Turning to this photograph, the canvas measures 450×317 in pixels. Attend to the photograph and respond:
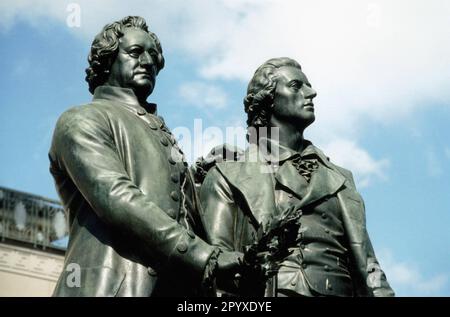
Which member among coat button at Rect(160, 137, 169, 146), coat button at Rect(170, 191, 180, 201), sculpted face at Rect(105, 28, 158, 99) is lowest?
coat button at Rect(170, 191, 180, 201)

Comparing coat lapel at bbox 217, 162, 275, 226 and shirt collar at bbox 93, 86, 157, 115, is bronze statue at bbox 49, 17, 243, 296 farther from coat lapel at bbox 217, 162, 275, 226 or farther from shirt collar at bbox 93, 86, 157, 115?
coat lapel at bbox 217, 162, 275, 226

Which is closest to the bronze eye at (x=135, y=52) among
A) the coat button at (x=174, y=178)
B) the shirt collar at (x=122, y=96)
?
the shirt collar at (x=122, y=96)

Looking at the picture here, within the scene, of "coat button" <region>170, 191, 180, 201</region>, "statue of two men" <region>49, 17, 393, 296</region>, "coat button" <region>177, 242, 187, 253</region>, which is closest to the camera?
"coat button" <region>177, 242, 187, 253</region>

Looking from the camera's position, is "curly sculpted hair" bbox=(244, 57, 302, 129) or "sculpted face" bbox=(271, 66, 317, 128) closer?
"sculpted face" bbox=(271, 66, 317, 128)

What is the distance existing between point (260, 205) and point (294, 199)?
407mm

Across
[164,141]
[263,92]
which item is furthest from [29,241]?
[164,141]

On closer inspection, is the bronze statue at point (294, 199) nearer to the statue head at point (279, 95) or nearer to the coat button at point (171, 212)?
the statue head at point (279, 95)

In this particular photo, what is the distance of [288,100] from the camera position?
1439 centimetres

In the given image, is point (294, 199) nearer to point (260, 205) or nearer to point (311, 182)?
point (311, 182)

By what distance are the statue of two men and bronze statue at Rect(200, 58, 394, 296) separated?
13 millimetres

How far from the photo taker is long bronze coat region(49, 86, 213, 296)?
11086mm

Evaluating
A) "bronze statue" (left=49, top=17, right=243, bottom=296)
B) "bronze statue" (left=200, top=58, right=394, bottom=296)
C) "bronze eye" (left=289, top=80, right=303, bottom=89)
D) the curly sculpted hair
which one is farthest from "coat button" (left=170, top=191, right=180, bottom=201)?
"bronze eye" (left=289, top=80, right=303, bottom=89)

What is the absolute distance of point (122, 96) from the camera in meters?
12.5
